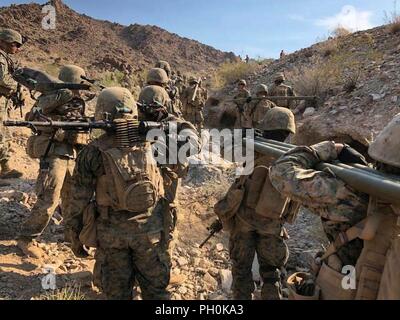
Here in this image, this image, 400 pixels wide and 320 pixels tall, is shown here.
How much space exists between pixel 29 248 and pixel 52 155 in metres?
0.97

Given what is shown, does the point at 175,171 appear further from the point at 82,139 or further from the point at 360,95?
the point at 360,95

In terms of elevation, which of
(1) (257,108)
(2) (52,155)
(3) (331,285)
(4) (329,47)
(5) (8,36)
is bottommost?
(3) (331,285)

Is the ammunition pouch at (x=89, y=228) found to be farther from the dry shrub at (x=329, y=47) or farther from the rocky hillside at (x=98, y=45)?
the rocky hillside at (x=98, y=45)

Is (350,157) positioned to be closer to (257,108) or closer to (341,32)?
(257,108)

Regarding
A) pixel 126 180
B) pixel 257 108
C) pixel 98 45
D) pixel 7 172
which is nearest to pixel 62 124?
pixel 126 180

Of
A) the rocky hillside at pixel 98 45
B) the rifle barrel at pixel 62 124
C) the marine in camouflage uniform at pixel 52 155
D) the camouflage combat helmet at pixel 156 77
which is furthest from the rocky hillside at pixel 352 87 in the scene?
the rocky hillside at pixel 98 45

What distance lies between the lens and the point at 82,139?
4.57 m

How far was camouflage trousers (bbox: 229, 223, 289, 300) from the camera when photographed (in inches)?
131

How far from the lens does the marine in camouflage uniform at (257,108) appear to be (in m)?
9.09

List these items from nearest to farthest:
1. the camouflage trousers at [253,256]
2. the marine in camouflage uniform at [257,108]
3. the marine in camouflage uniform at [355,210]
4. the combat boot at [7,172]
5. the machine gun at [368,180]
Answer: the machine gun at [368,180]
the marine in camouflage uniform at [355,210]
the camouflage trousers at [253,256]
the combat boot at [7,172]
the marine in camouflage uniform at [257,108]

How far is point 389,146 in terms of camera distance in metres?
1.72

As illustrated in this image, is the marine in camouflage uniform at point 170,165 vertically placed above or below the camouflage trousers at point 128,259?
A: above
